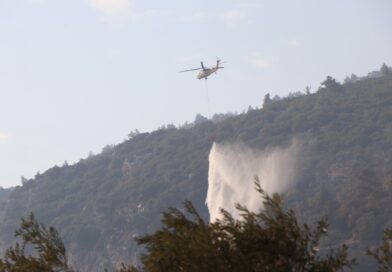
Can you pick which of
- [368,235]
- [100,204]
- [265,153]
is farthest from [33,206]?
[368,235]

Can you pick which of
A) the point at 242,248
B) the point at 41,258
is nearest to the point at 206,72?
the point at 41,258

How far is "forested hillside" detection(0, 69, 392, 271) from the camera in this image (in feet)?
401

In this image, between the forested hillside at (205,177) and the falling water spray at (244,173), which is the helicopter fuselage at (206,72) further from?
the falling water spray at (244,173)

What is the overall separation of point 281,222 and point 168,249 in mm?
2314

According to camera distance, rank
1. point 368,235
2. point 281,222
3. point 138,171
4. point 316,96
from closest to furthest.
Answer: point 281,222, point 368,235, point 138,171, point 316,96

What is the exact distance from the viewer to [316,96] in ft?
600

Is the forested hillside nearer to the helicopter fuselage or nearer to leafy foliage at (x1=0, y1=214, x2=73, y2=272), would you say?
the helicopter fuselage

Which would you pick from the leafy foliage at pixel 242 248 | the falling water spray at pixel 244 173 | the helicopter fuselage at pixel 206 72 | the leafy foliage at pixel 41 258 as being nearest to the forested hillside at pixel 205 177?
the falling water spray at pixel 244 173

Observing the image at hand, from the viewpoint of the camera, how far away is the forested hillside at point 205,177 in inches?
4813

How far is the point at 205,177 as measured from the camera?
153m

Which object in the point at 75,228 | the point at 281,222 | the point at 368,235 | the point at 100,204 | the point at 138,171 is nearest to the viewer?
the point at 281,222

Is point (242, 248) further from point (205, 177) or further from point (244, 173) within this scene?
point (205, 177)

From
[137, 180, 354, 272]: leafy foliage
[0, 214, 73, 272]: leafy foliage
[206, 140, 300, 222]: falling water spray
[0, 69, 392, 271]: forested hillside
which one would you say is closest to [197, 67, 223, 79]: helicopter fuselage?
[0, 69, 392, 271]: forested hillside

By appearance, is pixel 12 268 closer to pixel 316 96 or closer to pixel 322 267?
pixel 322 267
